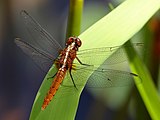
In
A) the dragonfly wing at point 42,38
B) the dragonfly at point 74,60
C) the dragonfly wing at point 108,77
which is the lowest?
the dragonfly wing at point 108,77

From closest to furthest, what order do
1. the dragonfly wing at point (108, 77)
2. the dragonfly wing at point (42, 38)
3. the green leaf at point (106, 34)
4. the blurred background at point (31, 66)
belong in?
the green leaf at point (106, 34) < the dragonfly wing at point (108, 77) < the dragonfly wing at point (42, 38) < the blurred background at point (31, 66)

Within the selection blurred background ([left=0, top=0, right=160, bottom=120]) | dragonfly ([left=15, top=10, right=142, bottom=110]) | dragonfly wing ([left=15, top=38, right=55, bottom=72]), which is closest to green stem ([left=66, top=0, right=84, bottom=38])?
dragonfly ([left=15, top=10, right=142, bottom=110])

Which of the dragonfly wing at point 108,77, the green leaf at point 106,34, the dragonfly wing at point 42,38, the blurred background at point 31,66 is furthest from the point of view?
the blurred background at point 31,66

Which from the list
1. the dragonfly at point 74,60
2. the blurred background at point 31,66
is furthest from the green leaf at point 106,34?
the blurred background at point 31,66

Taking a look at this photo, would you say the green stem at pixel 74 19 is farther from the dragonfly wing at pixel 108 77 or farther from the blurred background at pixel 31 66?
the blurred background at pixel 31 66

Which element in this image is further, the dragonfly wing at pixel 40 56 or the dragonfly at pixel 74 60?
the dragonfly wing at pixel 40 56

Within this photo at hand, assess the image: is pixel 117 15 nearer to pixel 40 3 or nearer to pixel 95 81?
pixel 95 81

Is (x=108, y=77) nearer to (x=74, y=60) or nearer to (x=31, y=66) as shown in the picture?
(x=74, y=60)

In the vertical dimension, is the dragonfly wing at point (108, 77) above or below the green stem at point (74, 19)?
below

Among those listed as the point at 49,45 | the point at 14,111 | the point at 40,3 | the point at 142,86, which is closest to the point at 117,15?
the point at 142,86
